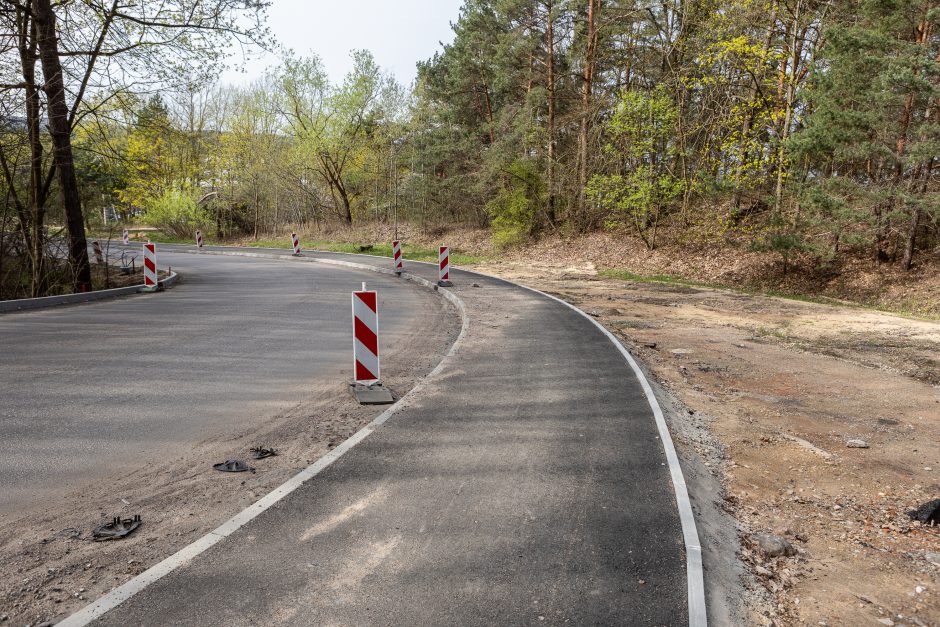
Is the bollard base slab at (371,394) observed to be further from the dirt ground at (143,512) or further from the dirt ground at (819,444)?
the dirt ground at (819,444)

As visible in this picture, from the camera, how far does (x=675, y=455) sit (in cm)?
502

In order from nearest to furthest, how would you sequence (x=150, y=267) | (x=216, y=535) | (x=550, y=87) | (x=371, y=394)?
(x=216, y=535)
(x=371, y=394)
(x=150, y=267)
(x=550, y=87)

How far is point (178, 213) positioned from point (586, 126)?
114ft

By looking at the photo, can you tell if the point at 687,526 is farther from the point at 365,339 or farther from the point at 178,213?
Result: the point at 178,213

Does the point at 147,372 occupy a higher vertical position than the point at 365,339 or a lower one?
lower

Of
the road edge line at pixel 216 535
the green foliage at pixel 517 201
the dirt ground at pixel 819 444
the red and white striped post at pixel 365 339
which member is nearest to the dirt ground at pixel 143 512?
the road edge line at pixel 216 535

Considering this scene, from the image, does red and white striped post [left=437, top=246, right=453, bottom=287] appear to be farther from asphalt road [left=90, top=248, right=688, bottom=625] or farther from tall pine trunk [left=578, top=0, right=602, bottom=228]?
asphalt road [left=90, top=248, right=688, bottom=625]

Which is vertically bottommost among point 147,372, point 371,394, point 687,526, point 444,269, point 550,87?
point 687,526

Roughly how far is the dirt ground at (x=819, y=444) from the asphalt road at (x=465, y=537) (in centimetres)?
62

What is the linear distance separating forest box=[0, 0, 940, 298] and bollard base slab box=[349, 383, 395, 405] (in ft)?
37.8

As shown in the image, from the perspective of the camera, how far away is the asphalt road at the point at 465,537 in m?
2.89

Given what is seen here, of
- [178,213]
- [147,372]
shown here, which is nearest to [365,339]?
[147,372]

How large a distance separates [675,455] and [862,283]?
16465 millimetres

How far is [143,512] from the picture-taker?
12.7ft
